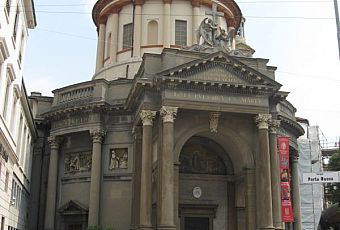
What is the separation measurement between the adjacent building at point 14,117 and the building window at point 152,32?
10.6 metres

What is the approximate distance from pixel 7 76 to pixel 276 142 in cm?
1458

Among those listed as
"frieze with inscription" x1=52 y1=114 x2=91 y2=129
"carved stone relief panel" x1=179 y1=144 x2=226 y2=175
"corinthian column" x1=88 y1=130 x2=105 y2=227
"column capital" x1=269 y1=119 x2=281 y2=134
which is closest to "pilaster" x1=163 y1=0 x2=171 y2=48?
"frieze with inscription" x1=52 y1=114 x2=91 y2=129

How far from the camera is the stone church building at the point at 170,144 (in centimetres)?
2412

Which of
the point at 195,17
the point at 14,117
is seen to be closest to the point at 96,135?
the point at 14,117

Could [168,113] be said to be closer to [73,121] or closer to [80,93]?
[73,121]

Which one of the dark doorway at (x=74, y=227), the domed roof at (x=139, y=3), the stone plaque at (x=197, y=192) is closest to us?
the stone plaque at (x=197, y=192)

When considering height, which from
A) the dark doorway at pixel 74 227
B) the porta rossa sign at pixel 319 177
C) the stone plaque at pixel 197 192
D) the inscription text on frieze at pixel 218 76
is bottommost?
the dark doorway at pixel 74 227

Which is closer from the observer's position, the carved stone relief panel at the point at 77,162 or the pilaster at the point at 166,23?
the carved stone relief panel at the point at 77,162

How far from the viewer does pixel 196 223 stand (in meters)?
27.3

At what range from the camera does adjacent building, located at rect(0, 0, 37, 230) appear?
18828 millimetres

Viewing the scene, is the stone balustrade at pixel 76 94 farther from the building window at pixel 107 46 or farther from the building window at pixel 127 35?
the building window at pixel 107 46

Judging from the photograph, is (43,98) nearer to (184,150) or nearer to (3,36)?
(184,150)

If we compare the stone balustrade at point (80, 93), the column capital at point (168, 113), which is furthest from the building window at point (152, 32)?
the column capital at point (168, 113)

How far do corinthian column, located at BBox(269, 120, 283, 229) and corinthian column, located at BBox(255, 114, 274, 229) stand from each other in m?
0.71
